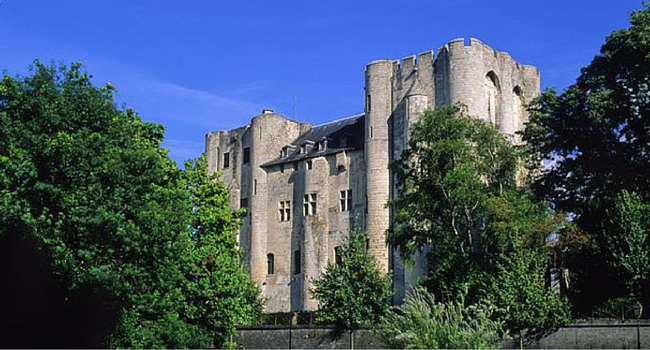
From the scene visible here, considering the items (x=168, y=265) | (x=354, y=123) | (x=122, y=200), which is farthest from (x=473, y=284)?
(x=354, y=123)

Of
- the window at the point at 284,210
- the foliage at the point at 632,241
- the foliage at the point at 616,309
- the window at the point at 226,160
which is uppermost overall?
the window at the point at 226,160

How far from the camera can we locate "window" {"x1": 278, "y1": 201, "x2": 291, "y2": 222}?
60.5 m

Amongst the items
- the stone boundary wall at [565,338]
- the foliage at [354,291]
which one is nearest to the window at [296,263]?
the foliage at [354,291]

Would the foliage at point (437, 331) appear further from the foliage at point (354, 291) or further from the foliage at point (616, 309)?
the foliage at point (354, 291)

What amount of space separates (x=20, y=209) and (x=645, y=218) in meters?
24.3

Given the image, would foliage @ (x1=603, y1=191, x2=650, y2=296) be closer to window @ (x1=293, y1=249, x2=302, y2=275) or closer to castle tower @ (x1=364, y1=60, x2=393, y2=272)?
castle tower @ (x1=364, y1=60, x2=393, y2=272)

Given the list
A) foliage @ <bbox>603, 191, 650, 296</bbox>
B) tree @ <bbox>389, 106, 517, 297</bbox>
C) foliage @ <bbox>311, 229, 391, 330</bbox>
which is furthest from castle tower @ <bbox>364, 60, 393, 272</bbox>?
foliage @ <bbox>603, 191, 650, 296</bbox>

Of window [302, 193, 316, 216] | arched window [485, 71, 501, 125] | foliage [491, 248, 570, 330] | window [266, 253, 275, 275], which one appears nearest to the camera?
foliage [491, 248, 570, 330]

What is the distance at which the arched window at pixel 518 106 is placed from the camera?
55.5 metres

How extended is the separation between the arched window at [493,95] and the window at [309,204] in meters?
12.6

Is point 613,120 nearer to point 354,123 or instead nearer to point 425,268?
point 425,268

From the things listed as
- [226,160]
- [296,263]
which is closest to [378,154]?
[296,263]

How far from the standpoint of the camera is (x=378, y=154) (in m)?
54.0

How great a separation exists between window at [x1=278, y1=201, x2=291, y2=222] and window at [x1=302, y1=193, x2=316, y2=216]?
203 cm
